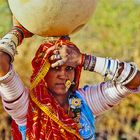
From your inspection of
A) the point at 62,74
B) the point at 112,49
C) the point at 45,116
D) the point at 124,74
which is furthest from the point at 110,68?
the point at 112,49

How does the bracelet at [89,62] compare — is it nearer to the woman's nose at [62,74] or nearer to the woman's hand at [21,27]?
the woman's nose at [62,74]

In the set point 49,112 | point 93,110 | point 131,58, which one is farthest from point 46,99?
point 131,58

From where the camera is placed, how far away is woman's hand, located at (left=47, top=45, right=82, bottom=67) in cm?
393

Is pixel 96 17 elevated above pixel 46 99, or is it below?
above

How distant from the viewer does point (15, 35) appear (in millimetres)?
3949

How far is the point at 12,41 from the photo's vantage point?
12.7ft

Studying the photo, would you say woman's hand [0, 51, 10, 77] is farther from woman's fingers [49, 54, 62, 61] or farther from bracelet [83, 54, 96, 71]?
bracelet [83, 54, 96, 71]

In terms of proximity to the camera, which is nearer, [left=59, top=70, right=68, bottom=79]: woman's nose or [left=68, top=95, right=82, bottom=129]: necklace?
[left=59, top=70, right=68, bottom=79]: woman's nose

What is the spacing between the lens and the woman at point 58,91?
396cm

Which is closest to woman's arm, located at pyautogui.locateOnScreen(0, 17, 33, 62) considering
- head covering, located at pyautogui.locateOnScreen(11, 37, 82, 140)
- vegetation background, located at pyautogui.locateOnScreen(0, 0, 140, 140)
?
head covering, located at pyautogui.locateOnScreen(11, 37, 82, 140)

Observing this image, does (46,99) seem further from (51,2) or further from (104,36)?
(104,36)

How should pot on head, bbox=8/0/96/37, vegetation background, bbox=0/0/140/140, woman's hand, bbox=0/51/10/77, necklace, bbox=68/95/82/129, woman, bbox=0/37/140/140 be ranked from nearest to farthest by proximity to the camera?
woman's hand, bbox=0/51/10/77 → pot on head, bbox=8/0/96/37 → woman, bbox=0/37/140/140 → necklace, bbox=68/95/82/129 → vegetation background, bbox=0/0/140/140

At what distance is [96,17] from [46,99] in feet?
17.0

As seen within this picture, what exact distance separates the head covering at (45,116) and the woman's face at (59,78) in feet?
0.12
